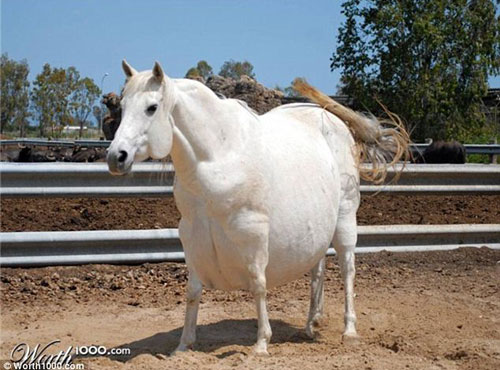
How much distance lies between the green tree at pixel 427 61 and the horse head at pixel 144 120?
1129 inches

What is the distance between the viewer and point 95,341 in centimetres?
530

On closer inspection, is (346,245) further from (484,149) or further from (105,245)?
(484,149)

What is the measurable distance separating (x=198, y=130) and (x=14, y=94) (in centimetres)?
4610

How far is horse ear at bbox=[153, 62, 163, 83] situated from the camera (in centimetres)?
427

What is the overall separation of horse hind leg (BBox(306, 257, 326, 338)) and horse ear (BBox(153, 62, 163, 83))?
90.6 inches

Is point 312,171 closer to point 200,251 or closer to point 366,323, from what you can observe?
point 200,251

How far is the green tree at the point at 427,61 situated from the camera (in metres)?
32.4

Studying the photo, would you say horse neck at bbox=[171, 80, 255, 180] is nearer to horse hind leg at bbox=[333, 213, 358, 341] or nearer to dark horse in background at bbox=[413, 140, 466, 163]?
horse hind leg at bbox=[333, 213, 358, 341]

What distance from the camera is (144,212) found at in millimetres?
8336

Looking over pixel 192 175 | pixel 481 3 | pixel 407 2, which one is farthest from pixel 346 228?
pixel 481 3

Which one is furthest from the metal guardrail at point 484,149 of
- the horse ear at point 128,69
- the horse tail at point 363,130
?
the horse ear at point 128,69

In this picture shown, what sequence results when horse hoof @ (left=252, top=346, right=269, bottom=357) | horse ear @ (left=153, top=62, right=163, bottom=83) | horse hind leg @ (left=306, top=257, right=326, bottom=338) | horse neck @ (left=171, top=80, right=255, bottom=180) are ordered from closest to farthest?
horse ear @ (left=153, top=62, right=163, bottom=83), horse neck @ (left=171, top=80, right=255, bottom=180), horse hoof @ (left=252, top=346, right=269, bottom=357), horse hind leg @ (left=306, top=257, right=326, bottom=338)

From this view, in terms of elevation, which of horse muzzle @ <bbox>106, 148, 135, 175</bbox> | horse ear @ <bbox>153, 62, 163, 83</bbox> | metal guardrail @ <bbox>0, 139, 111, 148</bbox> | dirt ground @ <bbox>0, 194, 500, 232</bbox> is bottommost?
dirt ground @ <bbox>0, 194, 500, 232</bbox>

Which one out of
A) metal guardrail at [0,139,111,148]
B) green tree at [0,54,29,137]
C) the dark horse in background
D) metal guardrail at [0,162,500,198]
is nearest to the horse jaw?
metal guardrail at [0,162,500,198]
